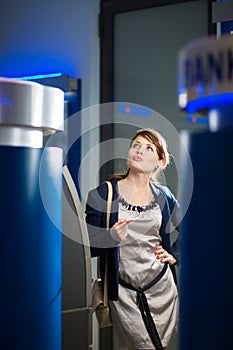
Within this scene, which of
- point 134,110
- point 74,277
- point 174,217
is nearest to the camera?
point 74,277

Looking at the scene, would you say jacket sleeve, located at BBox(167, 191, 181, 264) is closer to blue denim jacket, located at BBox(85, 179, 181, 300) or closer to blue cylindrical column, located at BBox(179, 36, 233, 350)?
blue denim jacket, located at BBox(85, 179, 181, 300)

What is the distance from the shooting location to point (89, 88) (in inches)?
159

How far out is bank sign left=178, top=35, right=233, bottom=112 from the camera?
0.92 meters

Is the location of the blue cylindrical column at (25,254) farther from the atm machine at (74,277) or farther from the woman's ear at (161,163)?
the woman's ear at (161,163)

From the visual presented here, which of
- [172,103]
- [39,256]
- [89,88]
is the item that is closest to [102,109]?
[89,88]

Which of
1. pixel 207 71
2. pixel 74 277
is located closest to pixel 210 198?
pixel 207 71

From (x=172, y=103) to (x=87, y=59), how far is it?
0.64m

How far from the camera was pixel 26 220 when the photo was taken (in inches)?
53.1

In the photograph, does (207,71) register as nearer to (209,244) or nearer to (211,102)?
(211,102)

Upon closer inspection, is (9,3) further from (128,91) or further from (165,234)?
(165,234)

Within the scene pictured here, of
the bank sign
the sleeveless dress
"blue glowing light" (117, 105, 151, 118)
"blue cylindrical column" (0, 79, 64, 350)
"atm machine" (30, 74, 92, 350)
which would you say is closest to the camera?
the bank sign

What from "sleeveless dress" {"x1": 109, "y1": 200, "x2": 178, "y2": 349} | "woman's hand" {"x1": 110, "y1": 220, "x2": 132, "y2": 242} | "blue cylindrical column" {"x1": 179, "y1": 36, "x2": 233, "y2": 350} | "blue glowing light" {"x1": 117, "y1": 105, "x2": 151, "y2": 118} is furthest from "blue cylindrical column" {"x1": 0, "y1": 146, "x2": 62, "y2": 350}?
"blue glowing light" {"x1": 117, "y1": 105, "x2": 151, "y2": 118}

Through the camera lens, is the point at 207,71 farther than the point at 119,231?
No

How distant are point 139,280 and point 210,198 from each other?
1.88 meters
